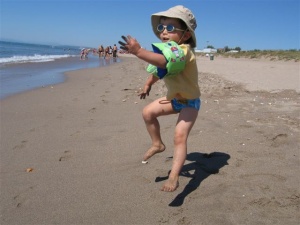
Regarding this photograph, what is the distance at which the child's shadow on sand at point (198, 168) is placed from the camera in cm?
290

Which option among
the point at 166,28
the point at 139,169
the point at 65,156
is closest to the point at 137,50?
the point at 166,28

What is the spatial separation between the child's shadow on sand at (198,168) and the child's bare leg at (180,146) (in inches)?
6.3

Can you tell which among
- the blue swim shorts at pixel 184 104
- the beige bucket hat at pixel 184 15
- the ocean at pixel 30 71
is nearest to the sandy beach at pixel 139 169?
the blue swim shorts at pixel 184 104

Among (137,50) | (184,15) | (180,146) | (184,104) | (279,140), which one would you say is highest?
(184,15)

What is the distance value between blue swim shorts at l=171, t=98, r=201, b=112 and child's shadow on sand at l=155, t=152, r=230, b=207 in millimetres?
683

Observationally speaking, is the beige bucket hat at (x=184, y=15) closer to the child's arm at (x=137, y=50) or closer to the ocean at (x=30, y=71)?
the child's arm at (x=137, y=50)

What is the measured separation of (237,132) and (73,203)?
2.66m

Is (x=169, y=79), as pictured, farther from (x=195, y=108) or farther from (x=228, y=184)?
(x=228, y=184)

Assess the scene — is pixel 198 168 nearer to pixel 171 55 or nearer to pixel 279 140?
pixel 279 140

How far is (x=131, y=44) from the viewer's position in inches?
94.0

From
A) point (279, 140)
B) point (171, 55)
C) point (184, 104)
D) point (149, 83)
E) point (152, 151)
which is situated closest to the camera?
point (171, 55)

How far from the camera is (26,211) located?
2600mm

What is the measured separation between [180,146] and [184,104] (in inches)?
18.1

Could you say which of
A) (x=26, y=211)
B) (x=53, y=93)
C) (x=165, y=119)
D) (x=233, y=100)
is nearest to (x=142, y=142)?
(x=165, y=119)
